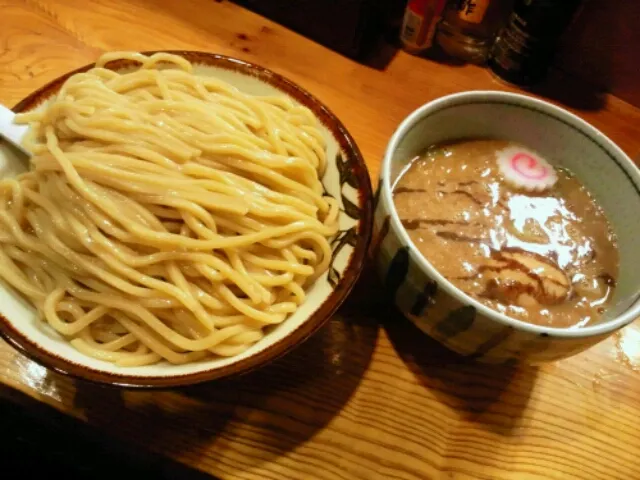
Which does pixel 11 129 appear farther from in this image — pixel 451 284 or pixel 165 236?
pixel 451 284

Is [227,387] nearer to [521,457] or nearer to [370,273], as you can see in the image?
[370,273]

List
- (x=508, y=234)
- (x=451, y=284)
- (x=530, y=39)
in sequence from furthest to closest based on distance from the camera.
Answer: (x=530, y=39), (x=508, y=234), (x=451, y=284)

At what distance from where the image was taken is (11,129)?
0.96 meters

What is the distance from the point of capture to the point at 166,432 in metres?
0.89

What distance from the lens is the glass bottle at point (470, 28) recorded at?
1.49 metres

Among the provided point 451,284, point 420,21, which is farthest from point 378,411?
point 420,21

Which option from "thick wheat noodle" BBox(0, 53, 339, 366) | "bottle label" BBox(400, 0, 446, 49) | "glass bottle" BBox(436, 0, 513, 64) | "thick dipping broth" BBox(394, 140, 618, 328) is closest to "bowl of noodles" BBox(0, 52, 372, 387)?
"thick wheat noodle" BBox(0, 53, 339, 366)

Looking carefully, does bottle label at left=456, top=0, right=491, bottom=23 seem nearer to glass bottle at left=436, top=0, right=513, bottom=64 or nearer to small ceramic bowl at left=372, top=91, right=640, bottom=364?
glass bottle at left=436, top=0, right=513, bottom=64

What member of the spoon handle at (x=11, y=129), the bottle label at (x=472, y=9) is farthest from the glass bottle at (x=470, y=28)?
the spoon handle at (x=11, y=129)

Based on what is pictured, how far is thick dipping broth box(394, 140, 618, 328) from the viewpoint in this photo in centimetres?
88

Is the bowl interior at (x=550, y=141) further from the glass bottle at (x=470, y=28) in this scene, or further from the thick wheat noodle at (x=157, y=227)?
the glass bottle at (x=470, y=28)

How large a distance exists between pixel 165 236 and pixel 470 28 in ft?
3.44

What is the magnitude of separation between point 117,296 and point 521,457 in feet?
2.17

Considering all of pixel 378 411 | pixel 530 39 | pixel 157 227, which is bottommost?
pixel 378 411
